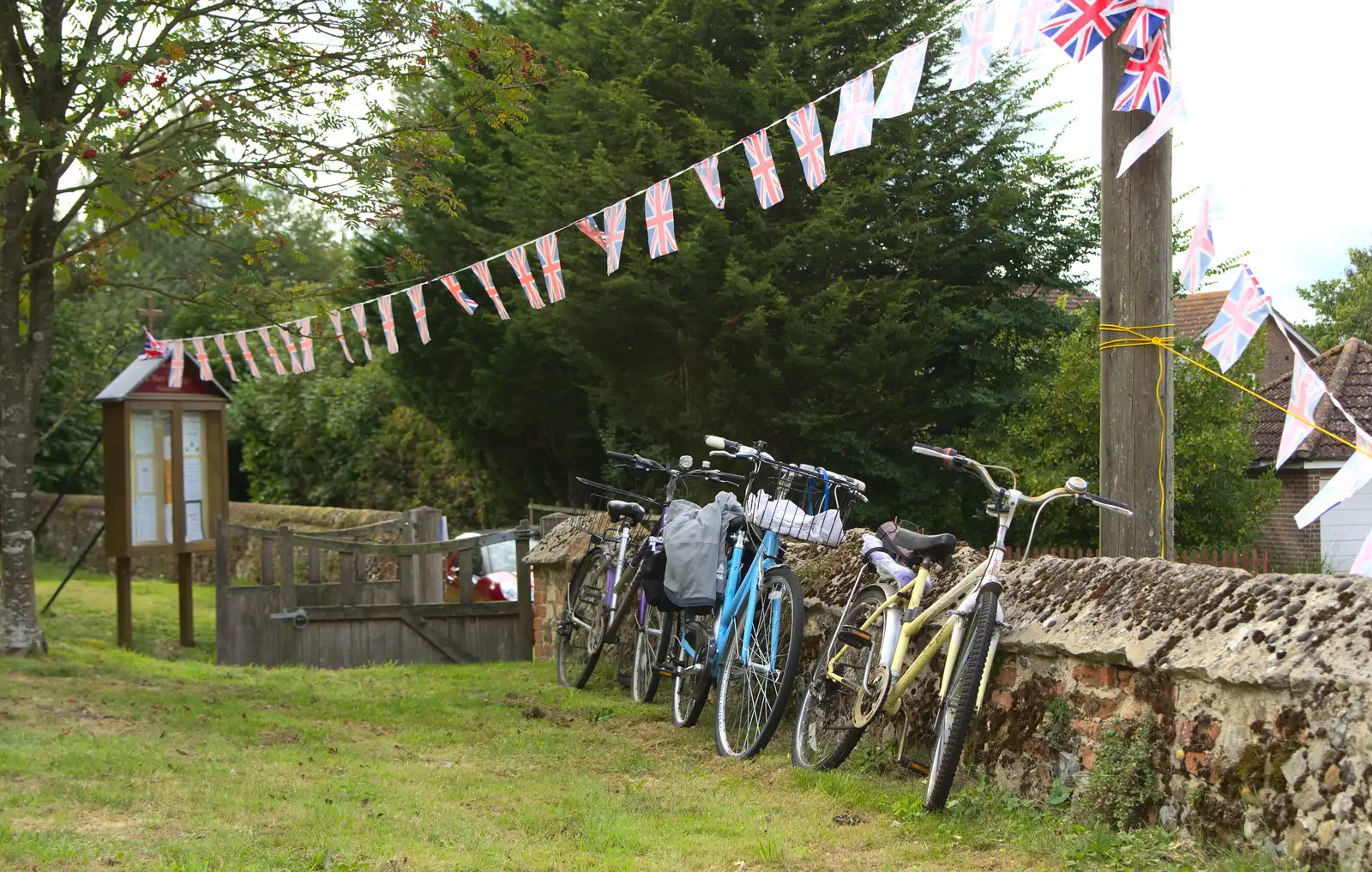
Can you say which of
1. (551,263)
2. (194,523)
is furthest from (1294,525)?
(194,523)

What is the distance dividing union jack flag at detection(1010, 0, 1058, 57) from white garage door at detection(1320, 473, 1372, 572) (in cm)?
1681

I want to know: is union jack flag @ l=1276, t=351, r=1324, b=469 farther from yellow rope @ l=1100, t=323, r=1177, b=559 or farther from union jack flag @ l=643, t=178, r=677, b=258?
union jack flag @ l=643, t=178, r=677, b=258

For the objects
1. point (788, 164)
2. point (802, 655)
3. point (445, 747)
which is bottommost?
point (445, 747)

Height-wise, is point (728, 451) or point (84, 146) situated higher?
point (84, 146)

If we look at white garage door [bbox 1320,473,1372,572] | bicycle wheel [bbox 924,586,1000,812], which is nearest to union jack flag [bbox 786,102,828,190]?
bicycle wheel [bbox 924,586,1000,812]

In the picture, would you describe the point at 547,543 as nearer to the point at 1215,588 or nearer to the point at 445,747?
the point at 445,747

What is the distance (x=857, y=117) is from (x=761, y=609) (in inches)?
105

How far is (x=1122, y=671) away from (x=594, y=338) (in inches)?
390

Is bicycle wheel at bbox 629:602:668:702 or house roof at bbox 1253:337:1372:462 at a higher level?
house roof at bbox 1253:337:1372:462

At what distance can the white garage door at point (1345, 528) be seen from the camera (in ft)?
65.6

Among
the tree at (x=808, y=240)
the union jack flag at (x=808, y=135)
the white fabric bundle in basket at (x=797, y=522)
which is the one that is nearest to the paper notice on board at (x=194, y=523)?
the tree at (x=808, y=240)

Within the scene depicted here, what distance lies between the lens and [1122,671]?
4.08 meters

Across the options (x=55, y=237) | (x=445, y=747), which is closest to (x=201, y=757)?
(x=445, y=747)

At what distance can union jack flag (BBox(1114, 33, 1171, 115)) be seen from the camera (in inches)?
196
